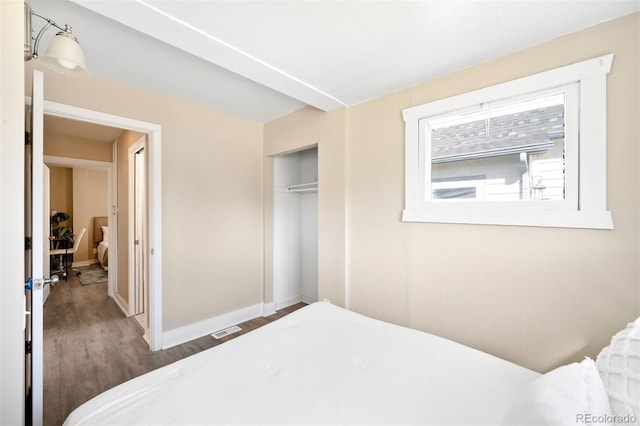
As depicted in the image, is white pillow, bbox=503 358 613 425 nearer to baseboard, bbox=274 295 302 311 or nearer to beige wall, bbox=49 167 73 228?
baseboard, bbox=274 295 302 311

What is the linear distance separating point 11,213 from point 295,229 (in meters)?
2.88

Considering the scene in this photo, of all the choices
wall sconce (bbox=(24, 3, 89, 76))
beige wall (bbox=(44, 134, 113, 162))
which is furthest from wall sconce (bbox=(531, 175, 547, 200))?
beige wall (bbox=(44, 134, 113, 162))

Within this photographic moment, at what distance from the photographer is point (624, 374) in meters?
0.81

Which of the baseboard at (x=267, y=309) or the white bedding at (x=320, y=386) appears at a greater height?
the white bedding at (x=320, y=386)

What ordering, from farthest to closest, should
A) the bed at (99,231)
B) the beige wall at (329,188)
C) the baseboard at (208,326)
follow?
the bed at (99,231) < the baseboard at (208,326) < the beige wall at (329,188)

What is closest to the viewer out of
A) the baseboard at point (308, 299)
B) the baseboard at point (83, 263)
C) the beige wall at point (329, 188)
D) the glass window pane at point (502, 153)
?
the glass window pane at point (502, 153)

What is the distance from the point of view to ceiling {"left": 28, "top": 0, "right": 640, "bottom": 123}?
1313mm

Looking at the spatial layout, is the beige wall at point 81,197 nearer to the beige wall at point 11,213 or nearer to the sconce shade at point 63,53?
the sconce shade at point 63,53

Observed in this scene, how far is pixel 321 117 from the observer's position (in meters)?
2.70

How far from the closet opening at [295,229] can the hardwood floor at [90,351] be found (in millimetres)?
279

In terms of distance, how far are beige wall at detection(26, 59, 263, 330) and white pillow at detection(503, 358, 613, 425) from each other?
9.24ft

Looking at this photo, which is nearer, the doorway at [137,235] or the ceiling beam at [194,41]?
the ceiling beam at [194,41]

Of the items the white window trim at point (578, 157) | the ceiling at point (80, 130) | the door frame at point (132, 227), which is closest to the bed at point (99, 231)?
the ceiling at point (80, 130)

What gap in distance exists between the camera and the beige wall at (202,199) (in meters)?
2.51
